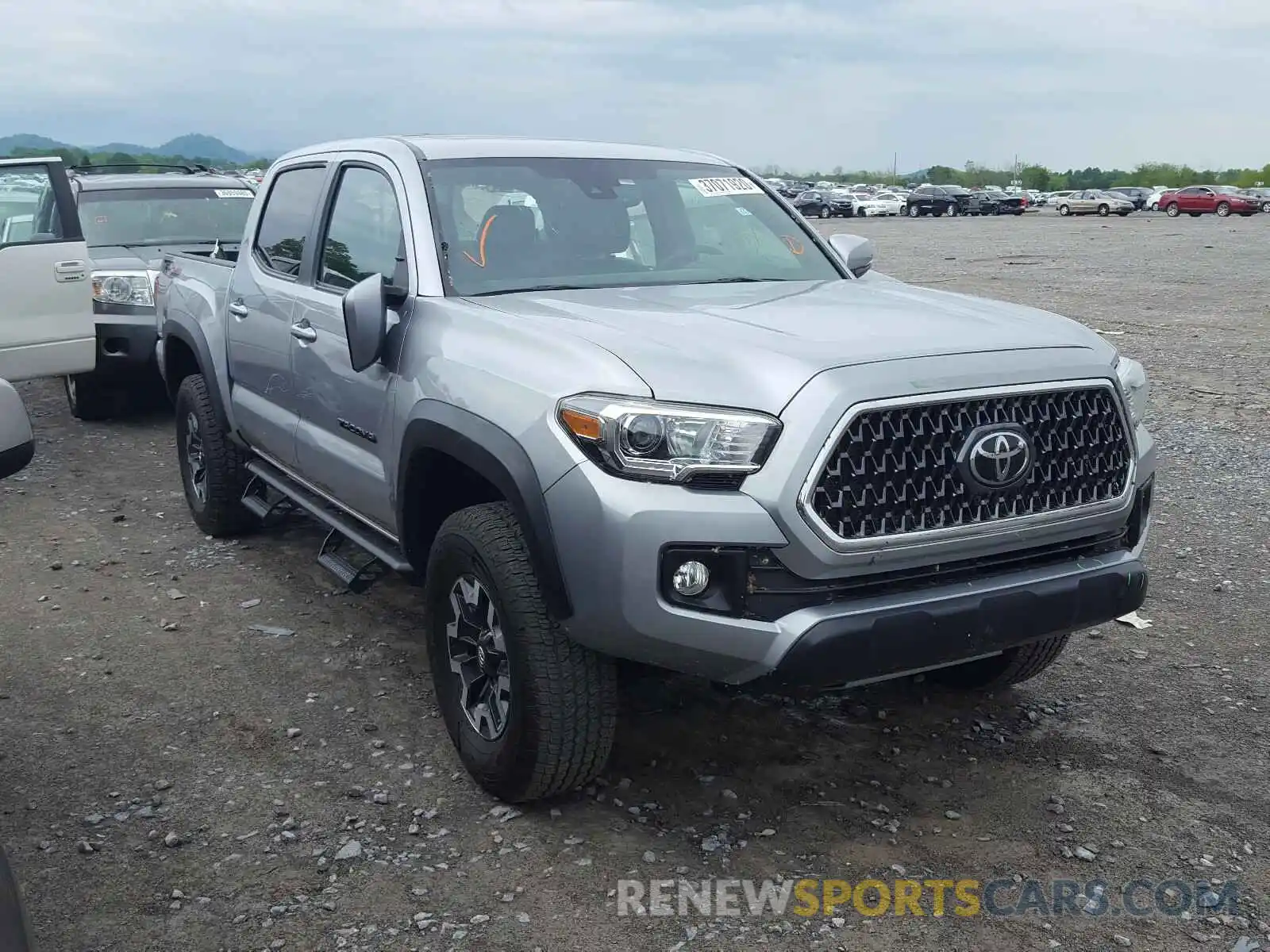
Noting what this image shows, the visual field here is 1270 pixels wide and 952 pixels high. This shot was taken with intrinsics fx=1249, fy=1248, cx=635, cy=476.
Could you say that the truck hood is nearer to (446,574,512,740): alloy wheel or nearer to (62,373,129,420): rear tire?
(446,574,512,740): alloy wheel

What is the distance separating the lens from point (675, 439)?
119 inches

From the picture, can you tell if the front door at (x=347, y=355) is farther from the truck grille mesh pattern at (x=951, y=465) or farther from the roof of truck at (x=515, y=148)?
the truck grille mesh pattern at (x=951, y=465)

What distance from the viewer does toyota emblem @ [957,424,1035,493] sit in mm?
3107

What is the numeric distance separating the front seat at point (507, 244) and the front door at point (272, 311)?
1.06 metres

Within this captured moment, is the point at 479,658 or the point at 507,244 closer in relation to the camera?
the point at 479,658

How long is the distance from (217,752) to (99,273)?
6052 millimetres

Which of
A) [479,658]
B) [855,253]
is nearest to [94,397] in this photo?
[855,253]

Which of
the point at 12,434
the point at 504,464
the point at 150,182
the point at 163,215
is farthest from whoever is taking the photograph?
the point at 150,182

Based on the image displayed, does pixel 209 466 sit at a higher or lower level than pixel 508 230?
lower

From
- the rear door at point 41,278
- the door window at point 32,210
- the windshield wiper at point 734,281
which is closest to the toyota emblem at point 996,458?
the windshield wiper at point 734,281

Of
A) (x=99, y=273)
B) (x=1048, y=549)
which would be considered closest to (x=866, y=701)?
(x=1048, y=549)

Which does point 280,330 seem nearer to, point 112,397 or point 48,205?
point 48,205

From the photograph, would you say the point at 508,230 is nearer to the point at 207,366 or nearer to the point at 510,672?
the point at 510,672

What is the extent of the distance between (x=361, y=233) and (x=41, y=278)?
159 inches
